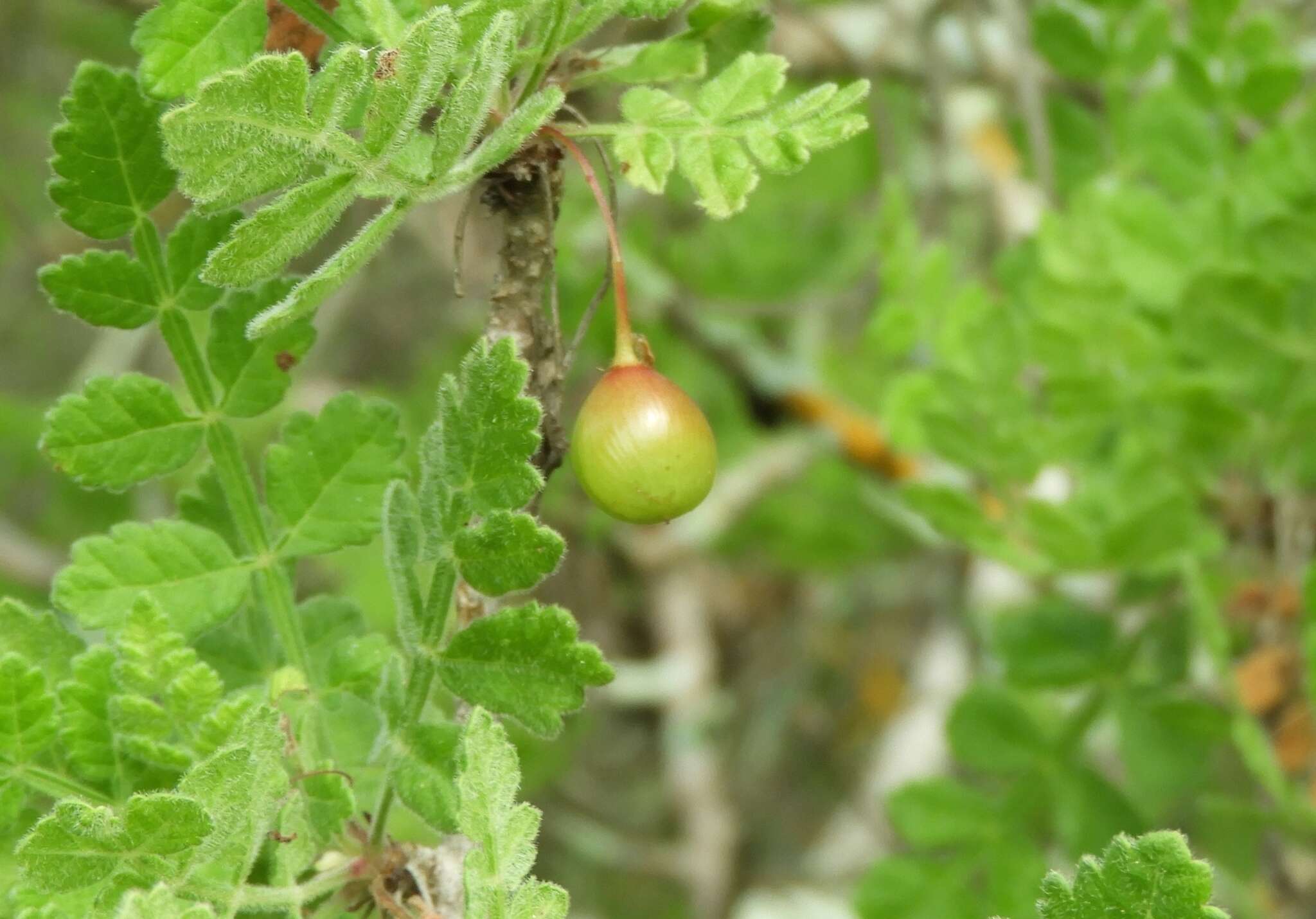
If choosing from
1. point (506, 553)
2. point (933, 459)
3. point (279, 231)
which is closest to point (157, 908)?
point (506, 553)

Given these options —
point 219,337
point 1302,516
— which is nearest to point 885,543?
point 1302,516

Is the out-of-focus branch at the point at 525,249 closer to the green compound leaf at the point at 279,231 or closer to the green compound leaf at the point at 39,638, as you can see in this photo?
the green compound leaf at the point at 279,231

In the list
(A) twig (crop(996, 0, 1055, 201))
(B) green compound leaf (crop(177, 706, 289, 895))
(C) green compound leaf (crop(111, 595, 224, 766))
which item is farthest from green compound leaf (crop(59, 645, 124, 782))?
(A) twig (crop(996, 0, 1055, 201))

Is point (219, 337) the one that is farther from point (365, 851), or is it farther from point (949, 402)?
point (949, 402)

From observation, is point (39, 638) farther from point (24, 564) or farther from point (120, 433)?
point (24, 564)

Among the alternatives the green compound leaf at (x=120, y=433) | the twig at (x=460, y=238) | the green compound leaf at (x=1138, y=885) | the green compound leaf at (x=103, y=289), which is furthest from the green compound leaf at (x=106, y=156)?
the green compound leaf at (x=1138, y=885)

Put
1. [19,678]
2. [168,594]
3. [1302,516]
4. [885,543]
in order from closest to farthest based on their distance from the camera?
[19,678]
[168,594]
[1302,516]
[885,543]
